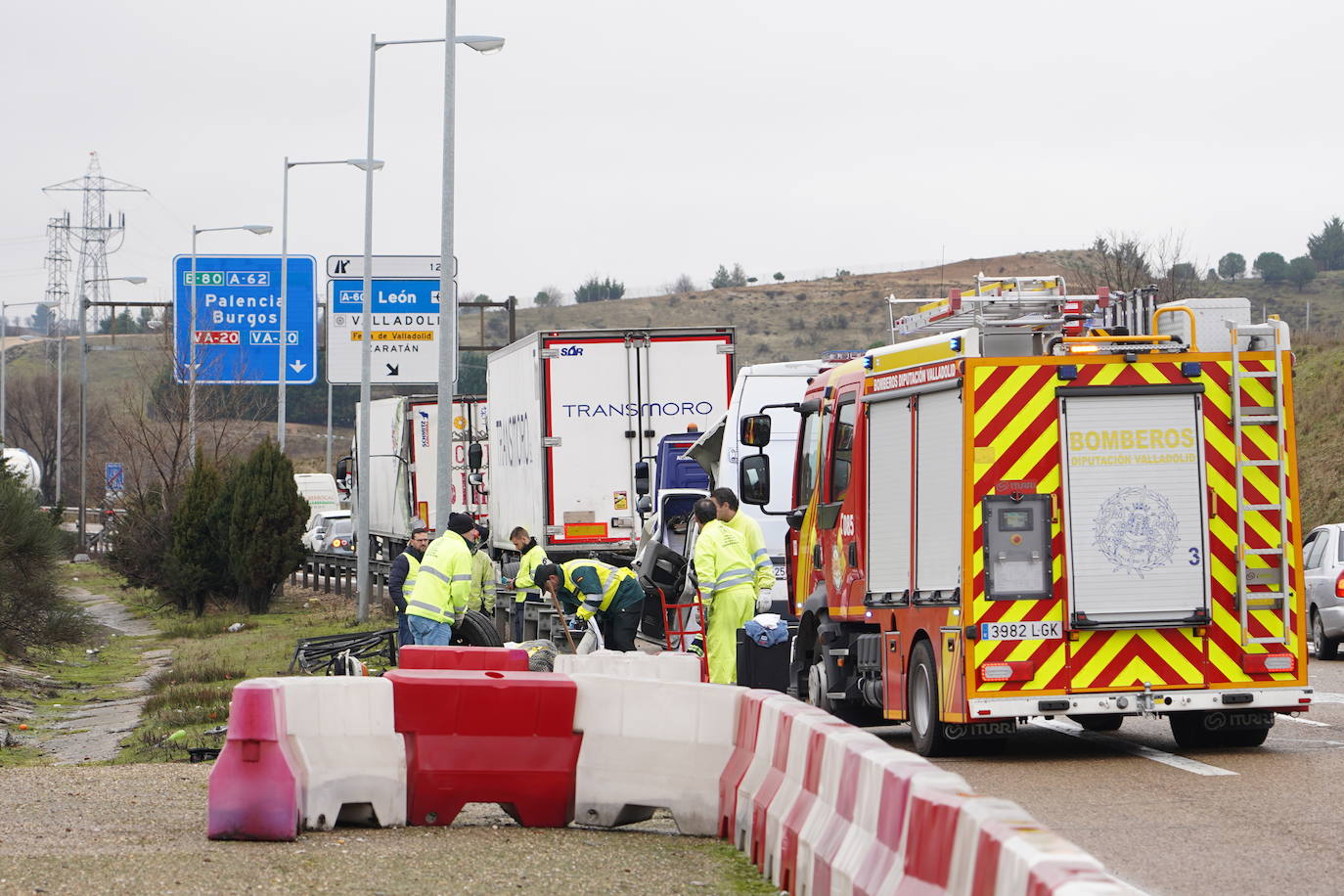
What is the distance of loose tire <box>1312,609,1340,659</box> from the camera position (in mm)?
22719

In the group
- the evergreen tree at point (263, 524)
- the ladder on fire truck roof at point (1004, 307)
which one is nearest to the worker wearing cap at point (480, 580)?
the ladder on fire truck roof at point (1004, 307)

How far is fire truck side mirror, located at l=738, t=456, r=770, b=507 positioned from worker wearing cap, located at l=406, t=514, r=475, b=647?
2460 mm

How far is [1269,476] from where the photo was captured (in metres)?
12.7

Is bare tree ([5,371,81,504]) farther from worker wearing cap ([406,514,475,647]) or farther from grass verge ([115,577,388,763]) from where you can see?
worker wearing cap ([406,514,475,647])

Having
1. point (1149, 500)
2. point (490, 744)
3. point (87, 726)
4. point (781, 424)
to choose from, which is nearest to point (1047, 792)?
point (1149, 500)

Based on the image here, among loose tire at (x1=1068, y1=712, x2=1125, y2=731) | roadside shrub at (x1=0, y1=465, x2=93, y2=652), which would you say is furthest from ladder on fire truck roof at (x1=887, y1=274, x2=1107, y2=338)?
roadside shrub at (x1=0, y1=465, x2=93, y2=652)

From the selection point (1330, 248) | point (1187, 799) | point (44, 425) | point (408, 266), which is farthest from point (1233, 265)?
point (1187, 799)

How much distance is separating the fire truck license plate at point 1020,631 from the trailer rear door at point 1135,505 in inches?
7.6

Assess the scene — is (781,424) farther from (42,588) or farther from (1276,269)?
(1276,269)

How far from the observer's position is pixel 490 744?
10.0 m

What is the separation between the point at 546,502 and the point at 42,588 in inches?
306

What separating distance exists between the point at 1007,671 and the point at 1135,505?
131 cm

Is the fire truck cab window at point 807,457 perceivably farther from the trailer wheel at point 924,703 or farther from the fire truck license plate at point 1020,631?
the fire truck license plate at point 1020,631

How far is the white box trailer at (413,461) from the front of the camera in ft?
115
